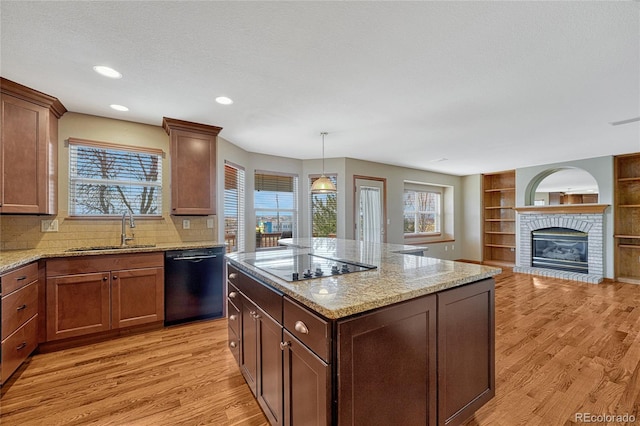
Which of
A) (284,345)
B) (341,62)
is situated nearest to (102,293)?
(284,345)

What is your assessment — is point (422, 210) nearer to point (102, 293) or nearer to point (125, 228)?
point (125, 228)

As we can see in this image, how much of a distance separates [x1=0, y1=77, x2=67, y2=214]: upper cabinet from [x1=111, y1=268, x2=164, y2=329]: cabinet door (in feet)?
3.27

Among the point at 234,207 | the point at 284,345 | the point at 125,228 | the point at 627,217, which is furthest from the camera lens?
the point at 627,217

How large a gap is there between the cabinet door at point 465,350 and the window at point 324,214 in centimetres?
378

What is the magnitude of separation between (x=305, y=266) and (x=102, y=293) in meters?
2.23

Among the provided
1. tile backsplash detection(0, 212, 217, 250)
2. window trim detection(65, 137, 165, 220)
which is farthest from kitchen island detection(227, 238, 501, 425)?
window trim detection(65, 137, 165, 220)

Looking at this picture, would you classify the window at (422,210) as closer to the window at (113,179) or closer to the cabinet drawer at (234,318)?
the cabinet drawer at (234,318)

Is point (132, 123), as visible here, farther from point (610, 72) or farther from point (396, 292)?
point (610, 72)

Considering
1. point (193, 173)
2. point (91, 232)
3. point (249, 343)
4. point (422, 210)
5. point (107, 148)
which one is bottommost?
point (249, 343)

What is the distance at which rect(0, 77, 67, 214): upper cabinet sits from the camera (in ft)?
8.04

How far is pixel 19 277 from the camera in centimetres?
216

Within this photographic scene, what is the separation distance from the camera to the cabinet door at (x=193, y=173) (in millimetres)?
3344

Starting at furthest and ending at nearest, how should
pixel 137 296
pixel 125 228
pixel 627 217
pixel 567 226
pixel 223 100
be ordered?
1. pixel 567 226
2. pixel 627 217
3. pixel 125 228
4. pixel 137 296
5. pixel 223 100

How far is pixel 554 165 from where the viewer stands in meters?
5.78
